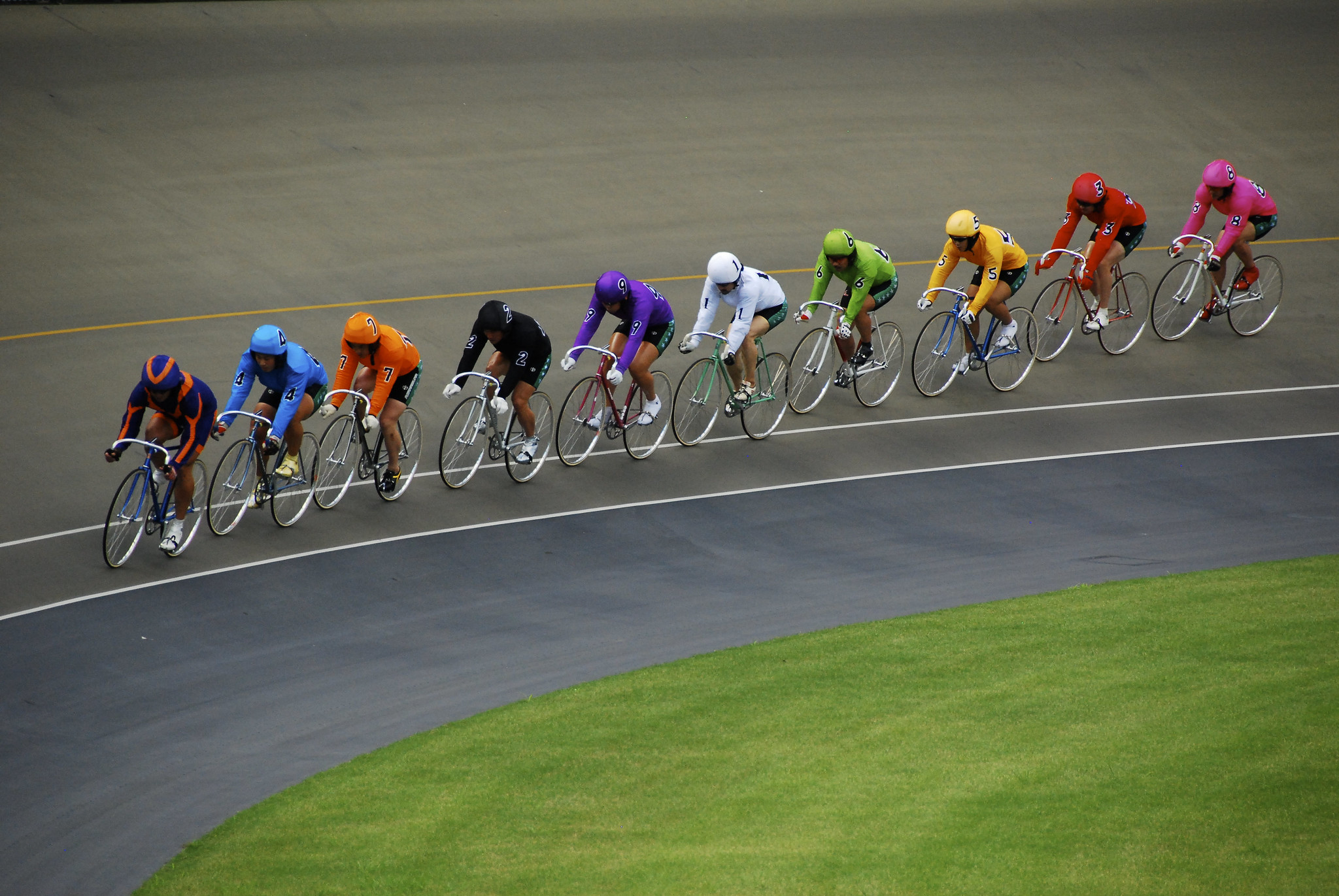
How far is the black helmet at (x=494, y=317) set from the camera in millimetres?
10453

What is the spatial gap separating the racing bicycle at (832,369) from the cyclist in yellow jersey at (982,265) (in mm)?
706

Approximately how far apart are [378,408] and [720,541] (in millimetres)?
2955

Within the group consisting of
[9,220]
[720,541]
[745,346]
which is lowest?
[720,541]

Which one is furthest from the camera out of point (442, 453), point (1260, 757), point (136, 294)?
point (136, 294)

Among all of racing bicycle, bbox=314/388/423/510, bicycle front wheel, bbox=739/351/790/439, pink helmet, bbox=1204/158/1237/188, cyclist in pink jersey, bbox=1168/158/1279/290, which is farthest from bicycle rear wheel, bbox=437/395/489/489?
pink helmet, bbox=1204/158/1237/188

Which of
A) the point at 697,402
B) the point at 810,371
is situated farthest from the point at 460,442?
the point at 810,371

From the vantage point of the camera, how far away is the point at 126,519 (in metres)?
9.69

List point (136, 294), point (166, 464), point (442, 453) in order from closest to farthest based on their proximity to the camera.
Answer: point (166, 464)
point (442, 453)
point (136, 294)

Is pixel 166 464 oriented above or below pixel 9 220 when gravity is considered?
below

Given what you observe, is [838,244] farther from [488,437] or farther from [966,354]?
[488,437]

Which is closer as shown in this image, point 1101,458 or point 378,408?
point 378,408

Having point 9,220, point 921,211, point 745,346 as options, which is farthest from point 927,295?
point 9,220

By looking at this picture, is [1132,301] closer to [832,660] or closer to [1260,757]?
[832,660]

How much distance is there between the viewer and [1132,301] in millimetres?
15461
